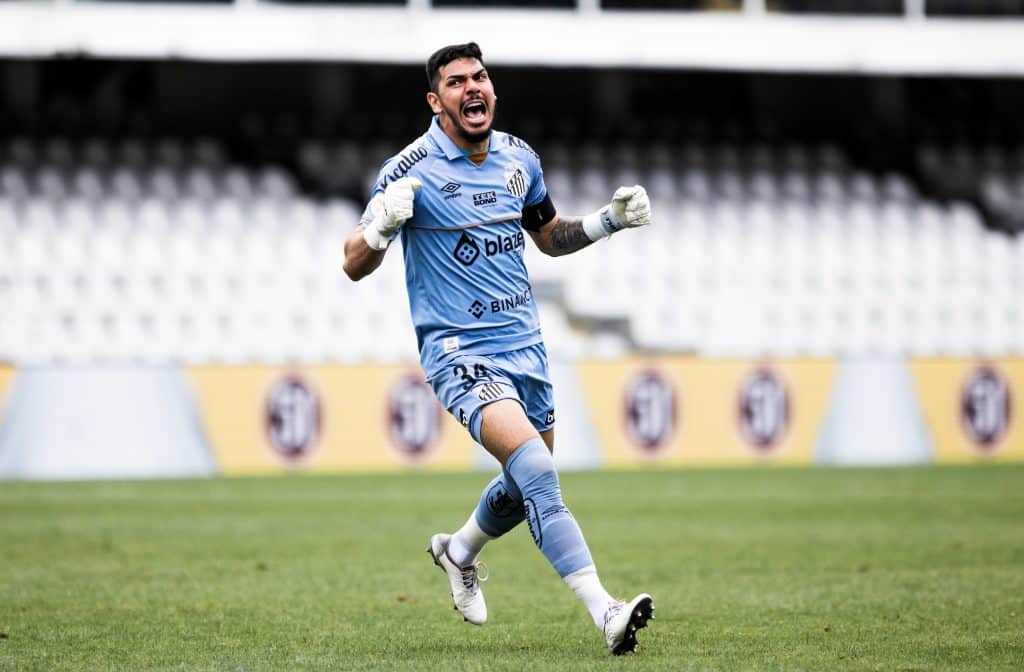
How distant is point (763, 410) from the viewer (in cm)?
1881

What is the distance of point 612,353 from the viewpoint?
2072cm

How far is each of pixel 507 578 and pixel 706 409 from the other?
30.7 feet

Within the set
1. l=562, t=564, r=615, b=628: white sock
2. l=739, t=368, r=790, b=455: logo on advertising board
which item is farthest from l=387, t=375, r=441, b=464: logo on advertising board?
l=562, t=564, r=615, b=628: white sock

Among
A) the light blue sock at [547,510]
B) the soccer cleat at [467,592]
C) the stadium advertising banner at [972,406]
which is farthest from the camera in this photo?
the stadium advertising banner at [972,406]

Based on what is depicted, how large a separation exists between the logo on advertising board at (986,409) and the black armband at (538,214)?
12.8 m

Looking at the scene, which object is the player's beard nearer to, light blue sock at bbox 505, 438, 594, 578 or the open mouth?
the open mouth

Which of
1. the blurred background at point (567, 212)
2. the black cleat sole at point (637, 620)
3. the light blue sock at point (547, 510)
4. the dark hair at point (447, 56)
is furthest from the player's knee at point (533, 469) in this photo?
the blurred background at point (567, 212)

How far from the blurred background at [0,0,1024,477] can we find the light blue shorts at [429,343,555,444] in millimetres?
11023

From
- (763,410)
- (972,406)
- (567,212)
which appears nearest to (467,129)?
(763,410)

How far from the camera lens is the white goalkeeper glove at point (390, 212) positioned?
6.42 metres

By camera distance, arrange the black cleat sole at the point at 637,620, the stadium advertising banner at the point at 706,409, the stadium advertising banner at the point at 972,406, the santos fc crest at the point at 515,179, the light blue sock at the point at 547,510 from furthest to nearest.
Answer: the stadium advertising banner at the point at 972,406 → the stadium advertising banner at the point at 706,409 → the santos fc crest at the point at 515,179 → the light blue sock at the point at 547,510 → the black cleat sole at the point at 637,620

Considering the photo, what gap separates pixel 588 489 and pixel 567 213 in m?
7.19

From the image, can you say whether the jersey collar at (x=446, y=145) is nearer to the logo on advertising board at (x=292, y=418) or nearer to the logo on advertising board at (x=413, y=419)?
the logo on advertising board at (x=413, y=419)

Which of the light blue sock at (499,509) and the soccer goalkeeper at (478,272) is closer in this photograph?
the soccer goalkeeper at (478,272)
